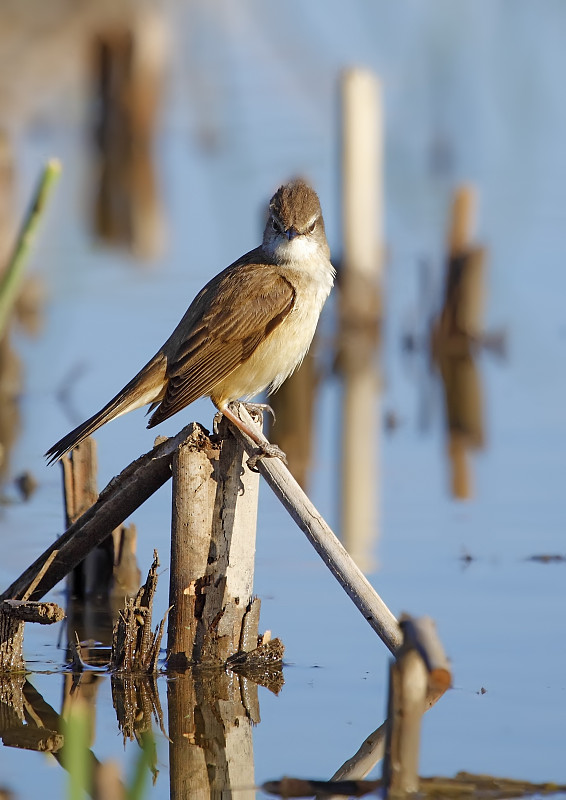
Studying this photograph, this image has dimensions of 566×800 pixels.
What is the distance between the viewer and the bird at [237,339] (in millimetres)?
6297

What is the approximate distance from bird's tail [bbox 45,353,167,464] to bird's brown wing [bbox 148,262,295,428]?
3.1 inches

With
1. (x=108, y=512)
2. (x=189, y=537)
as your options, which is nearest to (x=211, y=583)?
(x=189, y=537)

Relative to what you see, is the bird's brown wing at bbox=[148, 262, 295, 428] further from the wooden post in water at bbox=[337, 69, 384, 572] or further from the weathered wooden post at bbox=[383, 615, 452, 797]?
the wooden post in water at bbox=[337, 69, 384, 572]

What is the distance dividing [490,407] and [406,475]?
2.02 metres

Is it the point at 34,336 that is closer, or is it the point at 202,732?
the point at 202,732

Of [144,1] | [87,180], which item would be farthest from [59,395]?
[144,1]

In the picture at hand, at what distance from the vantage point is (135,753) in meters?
5.26

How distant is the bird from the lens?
20.7 feet

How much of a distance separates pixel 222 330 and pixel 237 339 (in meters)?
0.08

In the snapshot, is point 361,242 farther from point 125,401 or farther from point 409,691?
point 409,691

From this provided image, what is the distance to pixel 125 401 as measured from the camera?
6.36 m

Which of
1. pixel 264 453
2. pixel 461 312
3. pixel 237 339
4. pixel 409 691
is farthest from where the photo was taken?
pixel 461 312

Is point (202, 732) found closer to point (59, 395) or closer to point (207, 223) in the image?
point (59, 395)

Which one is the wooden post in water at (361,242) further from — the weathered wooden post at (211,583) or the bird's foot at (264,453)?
the bird's foot at (264,453)
